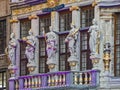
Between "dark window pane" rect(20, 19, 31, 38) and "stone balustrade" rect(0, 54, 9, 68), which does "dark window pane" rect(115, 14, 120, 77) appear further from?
"stone balustrade" rect(0, 54, 9, 68)

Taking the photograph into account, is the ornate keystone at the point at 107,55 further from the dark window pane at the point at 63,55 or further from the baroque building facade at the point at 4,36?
the baroque building facade at the point at 4,36

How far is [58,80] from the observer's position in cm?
2841

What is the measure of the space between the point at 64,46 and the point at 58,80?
5.30ft

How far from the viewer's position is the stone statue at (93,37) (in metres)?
27.0

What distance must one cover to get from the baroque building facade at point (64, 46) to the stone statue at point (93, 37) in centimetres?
6

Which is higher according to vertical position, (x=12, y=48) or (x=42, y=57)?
(x=12, y=48)

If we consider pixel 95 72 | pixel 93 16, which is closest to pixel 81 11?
pixel 93 16

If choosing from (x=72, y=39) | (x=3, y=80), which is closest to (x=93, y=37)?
(x=72, y=39)

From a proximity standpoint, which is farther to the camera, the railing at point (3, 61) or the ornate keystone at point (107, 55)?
the railing at point (3, 61)

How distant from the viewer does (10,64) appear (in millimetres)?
31094

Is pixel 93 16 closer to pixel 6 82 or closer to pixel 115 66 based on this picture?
pixel 115 66

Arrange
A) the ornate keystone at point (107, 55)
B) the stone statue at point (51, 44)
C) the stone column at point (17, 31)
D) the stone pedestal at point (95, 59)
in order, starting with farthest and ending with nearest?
the stone column at point (17, 31) < the stone statue at point (51, 44) < the stone pedestal at point (95, 59) < the ornate keystone at point (107, 55)

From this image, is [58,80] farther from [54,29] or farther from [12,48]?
[12,48]

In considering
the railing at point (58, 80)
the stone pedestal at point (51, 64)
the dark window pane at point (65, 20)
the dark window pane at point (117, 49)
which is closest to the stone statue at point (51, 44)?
the stone pedestal at point (51, 64)
